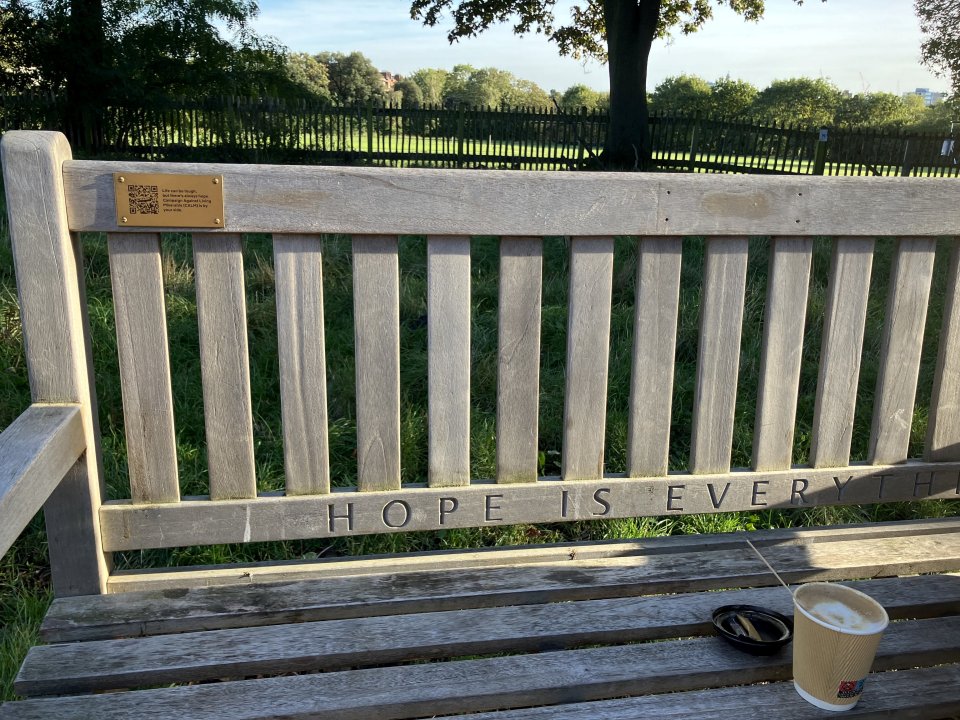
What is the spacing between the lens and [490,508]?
Result: 1.94m

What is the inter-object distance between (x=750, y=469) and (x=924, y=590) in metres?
0.45

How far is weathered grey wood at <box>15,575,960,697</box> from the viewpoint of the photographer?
4.94 feet

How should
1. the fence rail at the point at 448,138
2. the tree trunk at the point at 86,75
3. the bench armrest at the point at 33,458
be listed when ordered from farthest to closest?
the fence rail at the point at 448,138 < the tree trunk at the point at 86,75 < the bench armrest at the point at 33,458

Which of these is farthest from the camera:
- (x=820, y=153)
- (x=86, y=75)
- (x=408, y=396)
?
(x=820, y=153)

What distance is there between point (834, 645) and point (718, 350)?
2.46ft

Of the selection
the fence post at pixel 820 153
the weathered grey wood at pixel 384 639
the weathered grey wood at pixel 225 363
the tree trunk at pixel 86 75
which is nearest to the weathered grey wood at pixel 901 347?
the weathered grey wood at pixel 384 639

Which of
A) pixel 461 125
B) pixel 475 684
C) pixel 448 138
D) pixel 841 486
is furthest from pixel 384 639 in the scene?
pixel 448 138

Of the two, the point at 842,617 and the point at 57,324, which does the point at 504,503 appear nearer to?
the point at 842,617

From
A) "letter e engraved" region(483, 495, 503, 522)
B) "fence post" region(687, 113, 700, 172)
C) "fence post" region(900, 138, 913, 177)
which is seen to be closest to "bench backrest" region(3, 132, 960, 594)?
"letter e engraved" region(483, 495, 503, 522)

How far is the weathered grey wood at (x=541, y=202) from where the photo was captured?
1690 mm

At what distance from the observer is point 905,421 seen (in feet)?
6.88

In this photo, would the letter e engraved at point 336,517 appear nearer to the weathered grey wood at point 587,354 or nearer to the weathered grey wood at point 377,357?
the weathered grey wood at point 377,357

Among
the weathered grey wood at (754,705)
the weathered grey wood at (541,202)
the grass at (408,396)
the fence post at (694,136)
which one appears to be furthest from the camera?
the fence post at (694,136)

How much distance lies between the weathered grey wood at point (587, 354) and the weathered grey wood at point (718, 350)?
0.76 ft
